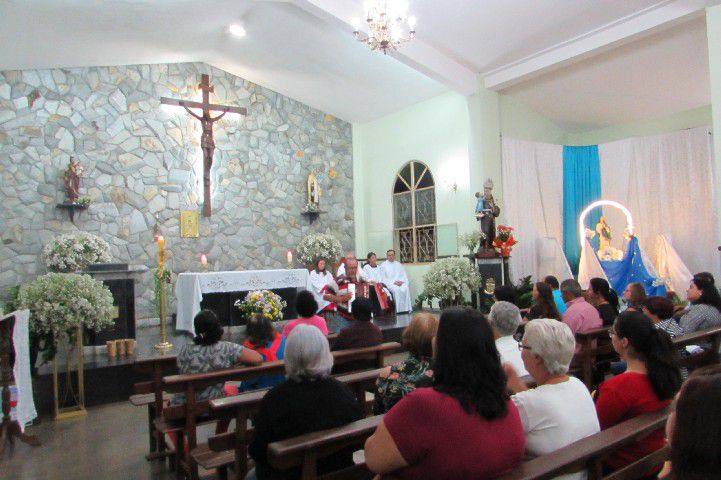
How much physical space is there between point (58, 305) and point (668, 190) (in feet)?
Answer: 29.0

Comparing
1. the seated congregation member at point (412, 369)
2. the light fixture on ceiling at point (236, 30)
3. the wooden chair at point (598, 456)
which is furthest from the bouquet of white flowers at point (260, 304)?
the light fixture on ceiling at point (236, 30)

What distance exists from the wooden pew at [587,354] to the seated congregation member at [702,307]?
563 millimetres

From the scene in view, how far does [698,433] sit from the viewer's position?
87 centimetres

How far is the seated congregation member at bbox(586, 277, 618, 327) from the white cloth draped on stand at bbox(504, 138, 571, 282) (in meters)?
4.24

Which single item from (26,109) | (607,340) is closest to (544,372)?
(607,340)

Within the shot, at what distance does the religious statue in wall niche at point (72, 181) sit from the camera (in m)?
8.20

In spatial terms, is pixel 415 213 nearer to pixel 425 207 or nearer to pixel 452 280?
pixel 425 207

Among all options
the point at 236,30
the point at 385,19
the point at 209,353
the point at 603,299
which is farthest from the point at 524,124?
the point at 209,353

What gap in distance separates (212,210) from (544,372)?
8.45 m

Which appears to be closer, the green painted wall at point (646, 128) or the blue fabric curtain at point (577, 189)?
the green painted wall at point (646, 128)

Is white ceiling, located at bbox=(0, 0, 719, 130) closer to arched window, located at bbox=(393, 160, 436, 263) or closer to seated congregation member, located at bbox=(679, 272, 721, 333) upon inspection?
arched window, located at bbox=(393, 160, 436, 263)

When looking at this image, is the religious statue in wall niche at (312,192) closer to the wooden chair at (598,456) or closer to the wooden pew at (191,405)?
the wooden pew at (191,405)

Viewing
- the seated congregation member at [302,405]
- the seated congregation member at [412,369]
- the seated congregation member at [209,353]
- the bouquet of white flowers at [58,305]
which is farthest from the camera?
the bouquet of white flowers at [58,305]

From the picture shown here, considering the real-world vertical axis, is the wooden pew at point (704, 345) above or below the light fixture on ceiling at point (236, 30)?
below
